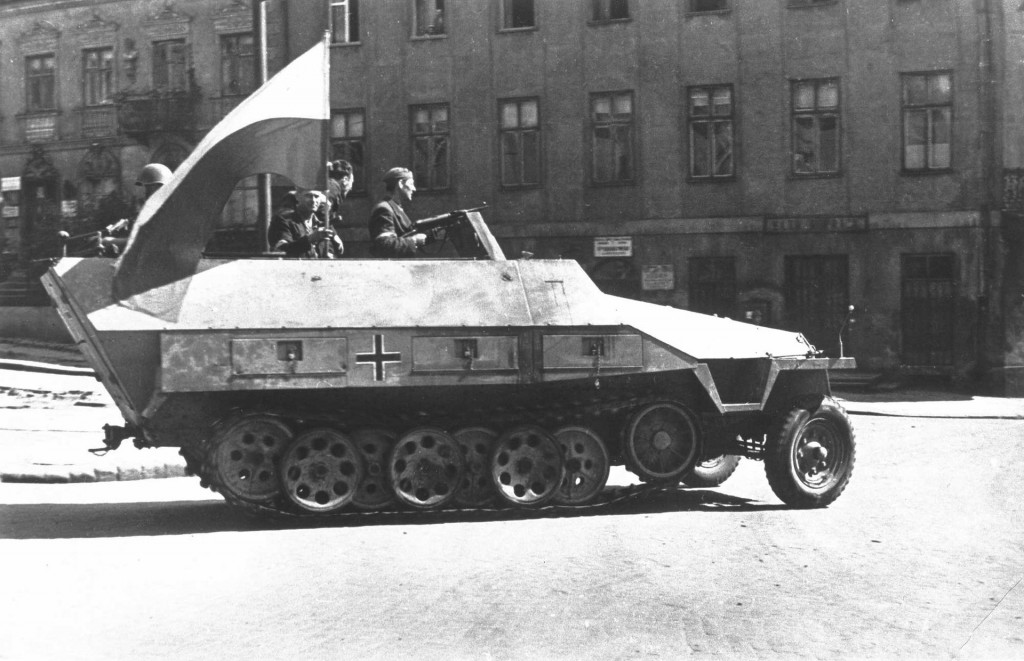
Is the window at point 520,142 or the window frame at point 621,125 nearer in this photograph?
the window frame at point 621,125

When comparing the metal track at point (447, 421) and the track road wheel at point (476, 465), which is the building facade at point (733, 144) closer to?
the metal track at point (447, 421)

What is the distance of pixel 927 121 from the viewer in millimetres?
26047

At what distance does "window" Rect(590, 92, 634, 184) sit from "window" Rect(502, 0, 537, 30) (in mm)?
2272

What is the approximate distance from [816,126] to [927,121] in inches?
87.6

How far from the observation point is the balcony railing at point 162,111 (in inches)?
1238

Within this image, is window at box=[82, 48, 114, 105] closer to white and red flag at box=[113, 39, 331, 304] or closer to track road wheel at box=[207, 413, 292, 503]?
white and red flag at box=[113, 39, 331, 304]

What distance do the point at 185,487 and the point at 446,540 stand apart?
15.3 feet

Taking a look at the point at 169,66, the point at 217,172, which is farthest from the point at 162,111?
the point at 217,172

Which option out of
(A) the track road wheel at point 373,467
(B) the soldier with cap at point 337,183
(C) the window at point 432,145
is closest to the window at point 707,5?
(C) the window at point 432,145

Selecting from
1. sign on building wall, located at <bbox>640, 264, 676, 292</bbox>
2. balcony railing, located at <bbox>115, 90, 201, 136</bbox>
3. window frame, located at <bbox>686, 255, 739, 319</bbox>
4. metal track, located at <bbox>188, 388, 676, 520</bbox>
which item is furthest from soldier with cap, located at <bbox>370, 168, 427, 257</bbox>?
balcony railing, located at <bbox>115, 90, 201, 136</bbox>

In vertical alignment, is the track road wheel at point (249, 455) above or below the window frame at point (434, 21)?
below

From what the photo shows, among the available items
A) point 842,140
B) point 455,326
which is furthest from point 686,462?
point 842,140

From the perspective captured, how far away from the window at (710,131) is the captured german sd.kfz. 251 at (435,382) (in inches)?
664

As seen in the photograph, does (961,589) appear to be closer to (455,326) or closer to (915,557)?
(915,557)
